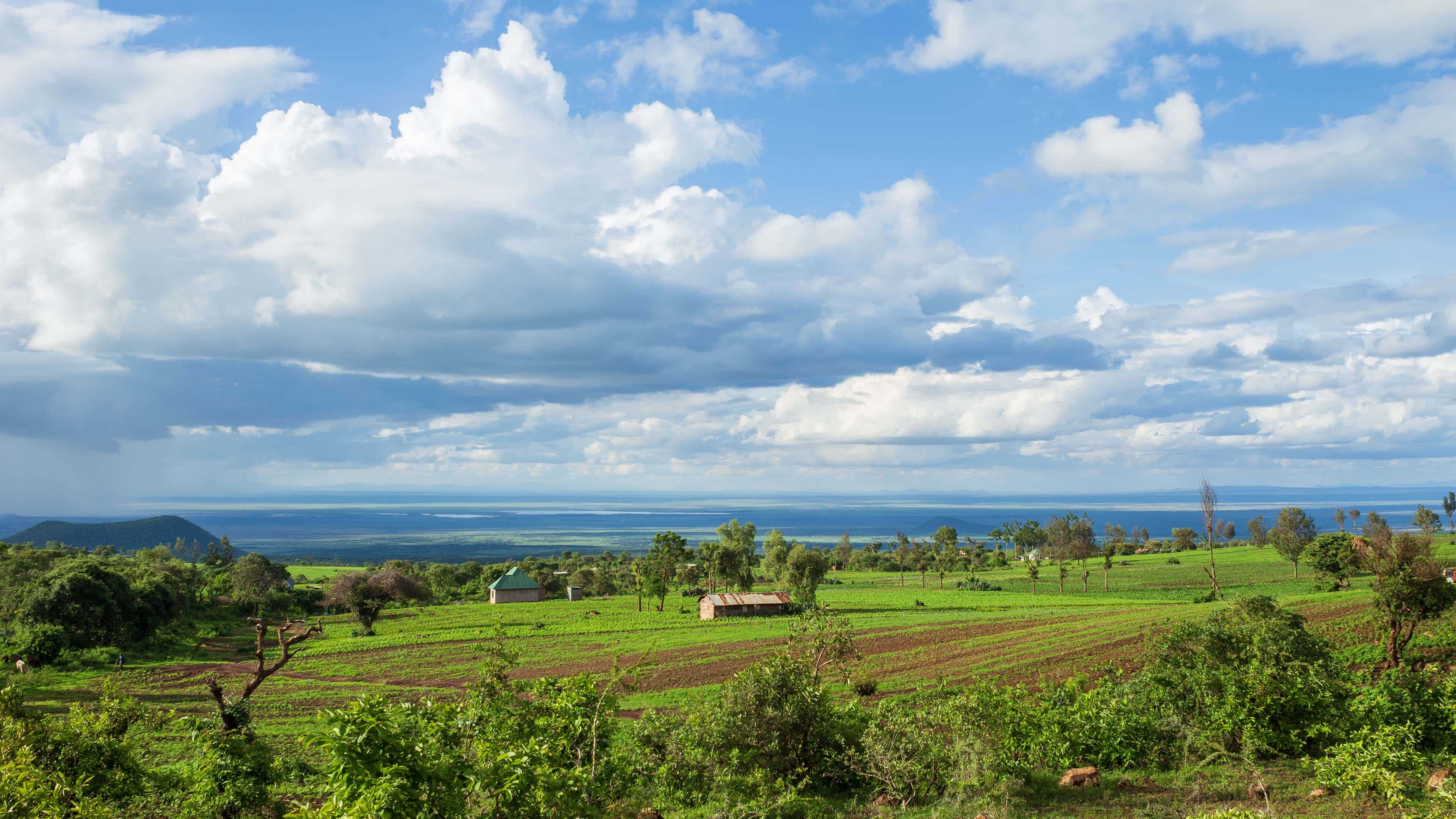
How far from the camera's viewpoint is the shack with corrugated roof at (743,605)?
70.5 metres

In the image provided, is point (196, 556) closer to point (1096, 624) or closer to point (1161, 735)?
point (1096, 624)

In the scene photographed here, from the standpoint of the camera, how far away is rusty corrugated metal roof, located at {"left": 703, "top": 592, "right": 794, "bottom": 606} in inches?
2790

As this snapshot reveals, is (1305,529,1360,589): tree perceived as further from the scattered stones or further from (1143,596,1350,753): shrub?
the scattered stones

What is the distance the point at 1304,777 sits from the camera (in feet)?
57.1

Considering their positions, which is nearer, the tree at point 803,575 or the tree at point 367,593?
the tree at point 367,593

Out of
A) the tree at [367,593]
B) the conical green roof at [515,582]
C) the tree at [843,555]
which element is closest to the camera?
the tree at [367,593]

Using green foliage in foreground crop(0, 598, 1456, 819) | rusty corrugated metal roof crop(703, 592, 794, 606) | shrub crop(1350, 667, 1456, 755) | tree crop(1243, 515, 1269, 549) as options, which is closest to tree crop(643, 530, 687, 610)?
rusty corrugated metal roof crop(703, 592, 794, 606)

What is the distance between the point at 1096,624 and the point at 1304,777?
37877 millimetres

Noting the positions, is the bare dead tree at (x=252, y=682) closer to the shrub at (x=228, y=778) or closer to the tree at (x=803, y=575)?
the shrub at (x=228, y=778)

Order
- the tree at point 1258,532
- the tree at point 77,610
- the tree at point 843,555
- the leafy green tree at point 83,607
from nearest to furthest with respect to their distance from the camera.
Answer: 1. the tree at point 77,610
2. the leafy green tree at point 83,607
3. the tree at point 843,555
4. the tree at point 1258,532

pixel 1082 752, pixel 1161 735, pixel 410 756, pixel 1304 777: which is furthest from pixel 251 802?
pixel 1304 777

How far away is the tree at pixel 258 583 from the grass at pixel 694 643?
25.3 feet

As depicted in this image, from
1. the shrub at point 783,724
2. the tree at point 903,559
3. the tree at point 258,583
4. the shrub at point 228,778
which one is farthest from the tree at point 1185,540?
the shrub at point 228,778

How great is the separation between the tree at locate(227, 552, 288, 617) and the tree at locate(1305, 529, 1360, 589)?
3624 inches
